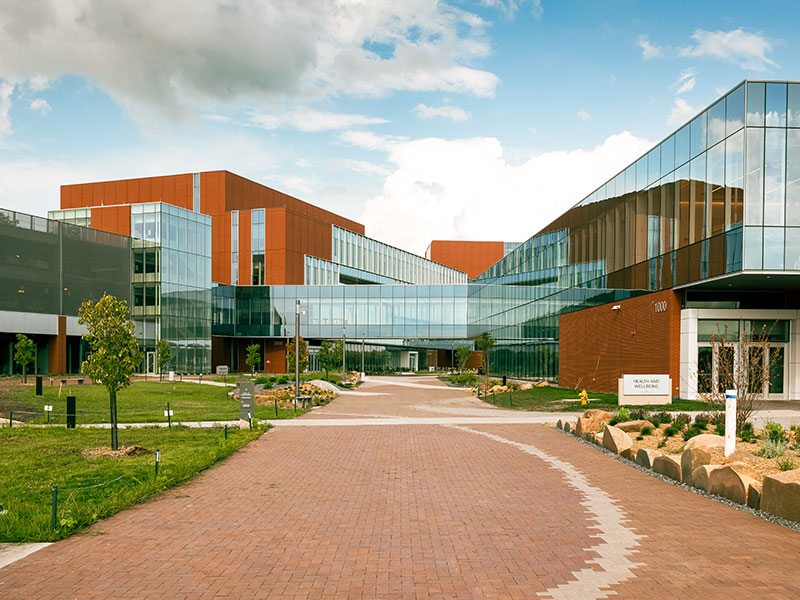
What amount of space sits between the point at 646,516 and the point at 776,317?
23226 mm

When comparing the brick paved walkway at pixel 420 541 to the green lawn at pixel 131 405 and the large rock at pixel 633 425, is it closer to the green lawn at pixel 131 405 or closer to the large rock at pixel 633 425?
the large rock at pixel 633 425

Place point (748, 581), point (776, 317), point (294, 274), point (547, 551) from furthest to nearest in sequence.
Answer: point (294, 274) → point (776, 317) → point (547, 551) → point (748, 581)

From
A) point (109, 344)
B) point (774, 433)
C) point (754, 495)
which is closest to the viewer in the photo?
point (754, 495)

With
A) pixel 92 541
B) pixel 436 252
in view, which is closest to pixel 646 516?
pixel 92 541

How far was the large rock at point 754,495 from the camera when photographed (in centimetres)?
1000

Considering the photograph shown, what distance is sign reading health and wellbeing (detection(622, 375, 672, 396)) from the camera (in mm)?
26109

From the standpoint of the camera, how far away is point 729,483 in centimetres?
1080

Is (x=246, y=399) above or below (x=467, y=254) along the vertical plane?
below

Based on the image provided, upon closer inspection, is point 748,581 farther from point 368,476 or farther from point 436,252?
point 436,252

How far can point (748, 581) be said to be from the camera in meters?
6.91

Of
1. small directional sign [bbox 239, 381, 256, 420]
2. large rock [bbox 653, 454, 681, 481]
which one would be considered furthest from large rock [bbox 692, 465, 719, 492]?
small directional sign [bbox 239, 381, 256, 420]

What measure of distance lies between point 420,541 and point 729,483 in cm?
543

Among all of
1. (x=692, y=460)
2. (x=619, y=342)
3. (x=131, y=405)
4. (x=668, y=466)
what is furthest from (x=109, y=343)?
(x=619, y=342)

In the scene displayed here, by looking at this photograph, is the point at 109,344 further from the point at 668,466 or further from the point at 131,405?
the point at 131,405
